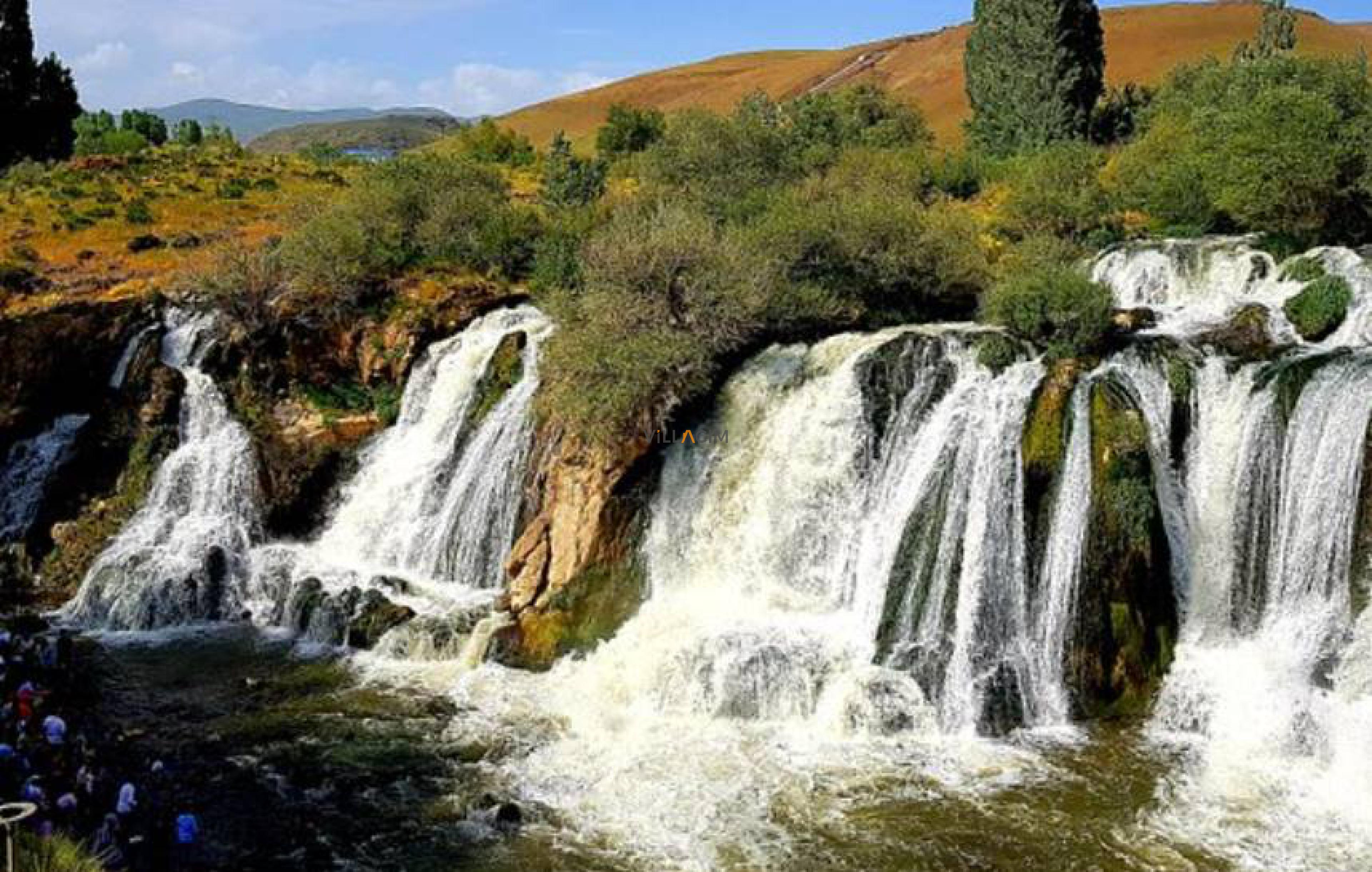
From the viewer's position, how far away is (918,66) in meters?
108

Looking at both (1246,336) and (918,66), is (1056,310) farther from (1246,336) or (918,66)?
(918,66)

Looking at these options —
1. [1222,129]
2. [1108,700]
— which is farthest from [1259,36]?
[1108,700]

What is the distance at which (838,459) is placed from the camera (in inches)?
876

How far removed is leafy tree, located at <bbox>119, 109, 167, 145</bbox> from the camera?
69.8 metres

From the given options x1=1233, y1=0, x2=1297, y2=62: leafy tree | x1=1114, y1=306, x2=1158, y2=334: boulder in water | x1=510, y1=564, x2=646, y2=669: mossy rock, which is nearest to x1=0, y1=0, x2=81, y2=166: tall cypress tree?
x1=510, y1=564, x2=646, y2=669: mossy rock

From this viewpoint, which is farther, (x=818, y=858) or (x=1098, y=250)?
(x=1098, y=250)

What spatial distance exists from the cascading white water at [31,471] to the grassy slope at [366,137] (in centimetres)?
13560

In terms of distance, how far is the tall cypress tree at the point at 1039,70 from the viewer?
52.2m

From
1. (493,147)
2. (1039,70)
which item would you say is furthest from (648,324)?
(493,147)

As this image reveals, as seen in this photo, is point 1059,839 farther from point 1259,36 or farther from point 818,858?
point 1259,36

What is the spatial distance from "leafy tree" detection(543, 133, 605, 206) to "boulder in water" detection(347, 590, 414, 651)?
1823cm

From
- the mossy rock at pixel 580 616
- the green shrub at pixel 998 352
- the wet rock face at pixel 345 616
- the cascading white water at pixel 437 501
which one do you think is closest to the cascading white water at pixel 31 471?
the cascading white water at pixel 437 501

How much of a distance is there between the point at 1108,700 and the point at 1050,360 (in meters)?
6.12

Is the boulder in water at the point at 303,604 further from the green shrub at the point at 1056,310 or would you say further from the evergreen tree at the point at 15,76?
the evergreen tree at the point at 15,76
